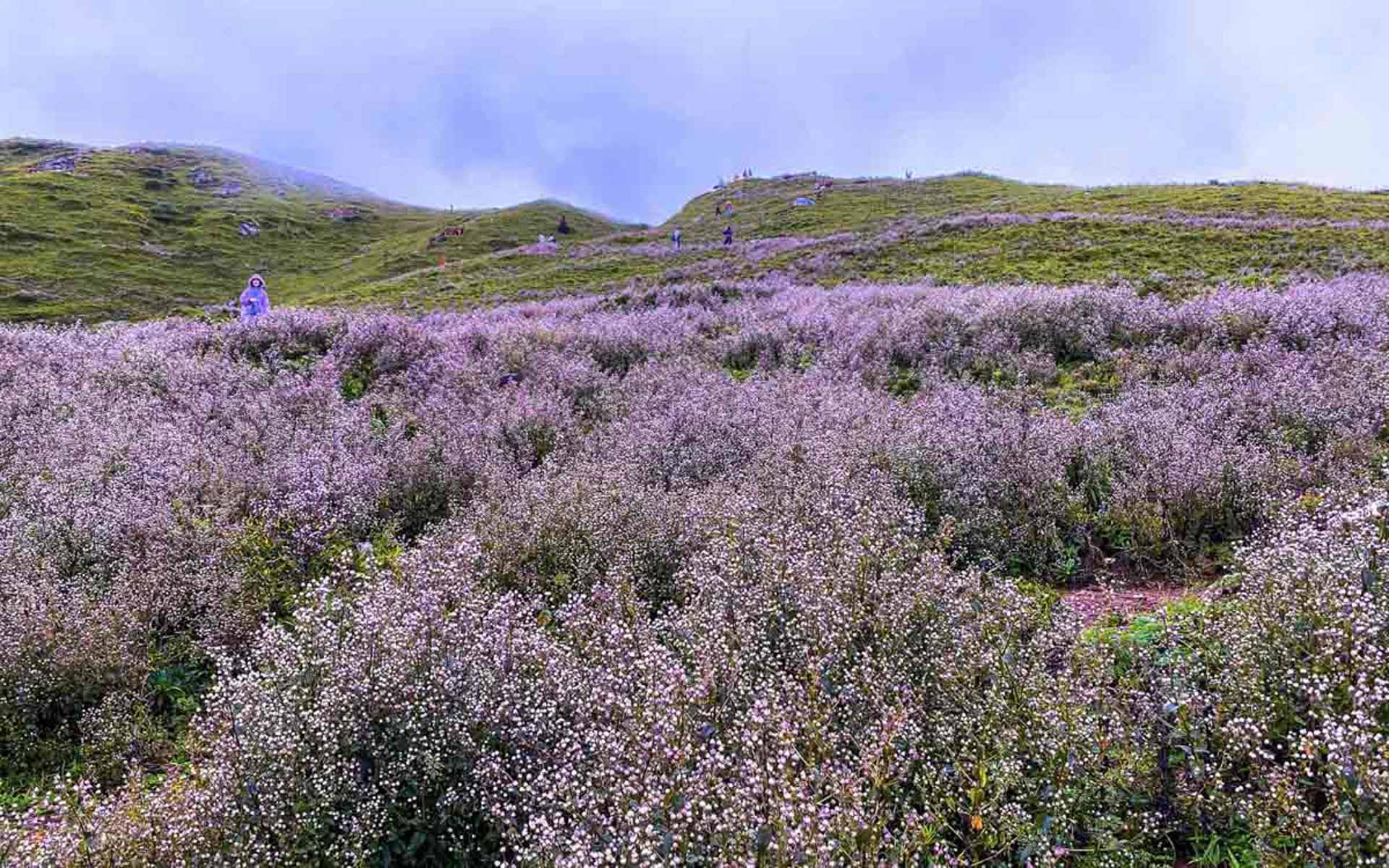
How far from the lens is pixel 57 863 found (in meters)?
3.32

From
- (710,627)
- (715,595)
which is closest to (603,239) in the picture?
(715,595)

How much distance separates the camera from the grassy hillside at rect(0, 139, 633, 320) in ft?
145

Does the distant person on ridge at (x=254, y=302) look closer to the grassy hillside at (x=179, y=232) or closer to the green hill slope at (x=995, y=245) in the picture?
the green hill slope at (x=995, y=245)

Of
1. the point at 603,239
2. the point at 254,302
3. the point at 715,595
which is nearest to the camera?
the point at 715,595

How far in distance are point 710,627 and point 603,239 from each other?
177 feet

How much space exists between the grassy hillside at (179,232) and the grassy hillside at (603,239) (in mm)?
258

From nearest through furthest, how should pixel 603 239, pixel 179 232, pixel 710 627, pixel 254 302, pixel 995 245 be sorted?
pixel 710 627
pixel 254 302
pixel 995 245
pixel 603 239
pixel 179 232

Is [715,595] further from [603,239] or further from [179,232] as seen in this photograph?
[179,232]

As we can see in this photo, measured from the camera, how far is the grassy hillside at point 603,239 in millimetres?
24938

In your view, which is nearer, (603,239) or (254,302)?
(254,302)

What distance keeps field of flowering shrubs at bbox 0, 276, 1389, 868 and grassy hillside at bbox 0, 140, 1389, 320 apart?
1388 centimetres

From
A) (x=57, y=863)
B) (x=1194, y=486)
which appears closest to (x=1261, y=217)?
(x=1194, y=486)

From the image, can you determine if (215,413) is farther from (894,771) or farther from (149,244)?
(149,244)

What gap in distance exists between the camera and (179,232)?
60062 mm
